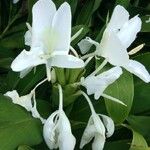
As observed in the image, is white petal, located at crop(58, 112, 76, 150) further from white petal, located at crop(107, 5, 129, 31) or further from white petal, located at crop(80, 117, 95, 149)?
white petal, located at crop(107, 5, 129, 31)

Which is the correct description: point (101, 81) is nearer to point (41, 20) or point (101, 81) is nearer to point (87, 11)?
point (41, 20)

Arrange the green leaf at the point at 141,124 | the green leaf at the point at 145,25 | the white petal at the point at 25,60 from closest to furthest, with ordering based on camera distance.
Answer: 1. the white petal at the point at 25,60
2. the green leaf at the point at 141,124
3. the green leaf at the point at 145,25

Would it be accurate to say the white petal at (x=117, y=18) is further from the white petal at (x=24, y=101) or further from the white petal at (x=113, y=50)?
the white petal at (x=24, y=101)

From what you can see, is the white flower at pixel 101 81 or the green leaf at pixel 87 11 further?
the green leaf at pixel 87 11

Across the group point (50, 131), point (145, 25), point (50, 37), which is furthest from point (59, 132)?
point (145, 25)

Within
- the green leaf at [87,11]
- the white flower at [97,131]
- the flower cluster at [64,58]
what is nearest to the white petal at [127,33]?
the flower cluster at [64,58]

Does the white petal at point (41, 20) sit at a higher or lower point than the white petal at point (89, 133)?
higher
